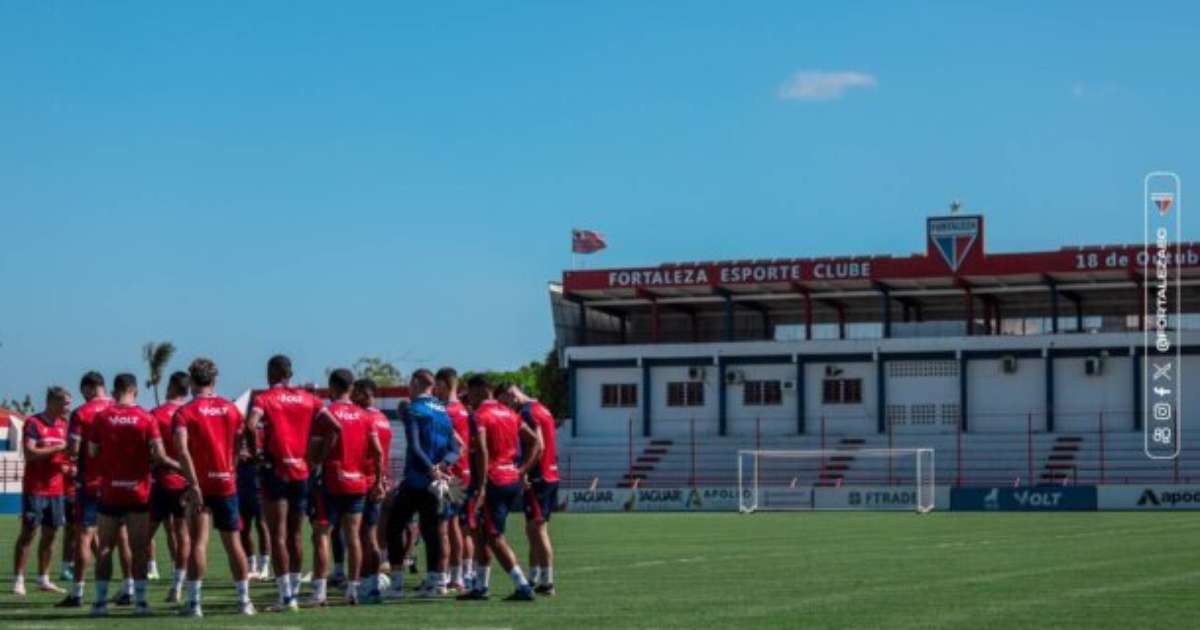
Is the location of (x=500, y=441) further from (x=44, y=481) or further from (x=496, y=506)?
(x=44, y=481)

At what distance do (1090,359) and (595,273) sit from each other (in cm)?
2142

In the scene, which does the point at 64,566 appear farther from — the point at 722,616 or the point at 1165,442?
the point at 1165,442

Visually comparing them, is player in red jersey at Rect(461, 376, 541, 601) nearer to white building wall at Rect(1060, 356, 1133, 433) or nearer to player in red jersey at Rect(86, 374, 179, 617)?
player in red jersey at Rect(86, 374, 179, 617)

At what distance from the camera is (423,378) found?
19.9 m

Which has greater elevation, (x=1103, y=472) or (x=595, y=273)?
(x=595, y=273)

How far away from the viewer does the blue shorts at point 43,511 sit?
74.8ft

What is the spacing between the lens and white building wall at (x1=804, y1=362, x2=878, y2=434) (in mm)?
79938

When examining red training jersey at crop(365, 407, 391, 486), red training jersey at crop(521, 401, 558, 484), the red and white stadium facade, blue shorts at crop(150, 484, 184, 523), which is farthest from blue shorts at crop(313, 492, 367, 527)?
the red and white stadium facade

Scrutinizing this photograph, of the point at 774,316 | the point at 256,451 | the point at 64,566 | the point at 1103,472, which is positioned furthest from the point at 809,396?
the point at 256,451

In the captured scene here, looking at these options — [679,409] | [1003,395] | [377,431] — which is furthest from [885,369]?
[377,431]

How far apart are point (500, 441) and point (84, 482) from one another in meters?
4.22

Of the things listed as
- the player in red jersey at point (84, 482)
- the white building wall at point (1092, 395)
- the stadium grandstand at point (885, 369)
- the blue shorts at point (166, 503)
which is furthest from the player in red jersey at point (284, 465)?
the white building wall at point (1092, 395)

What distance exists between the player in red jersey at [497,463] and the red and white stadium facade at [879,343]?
57595mm

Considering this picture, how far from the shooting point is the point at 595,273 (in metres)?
85.5
